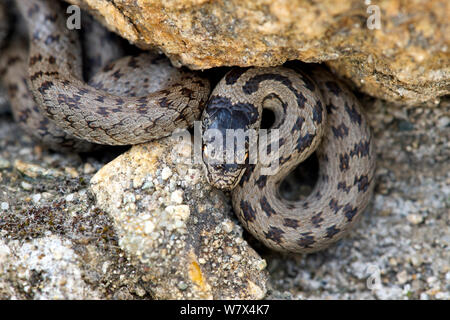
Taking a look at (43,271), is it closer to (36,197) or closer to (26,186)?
(36,197)

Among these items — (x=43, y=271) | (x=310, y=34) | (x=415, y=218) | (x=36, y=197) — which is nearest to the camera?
(x=310, y=34)

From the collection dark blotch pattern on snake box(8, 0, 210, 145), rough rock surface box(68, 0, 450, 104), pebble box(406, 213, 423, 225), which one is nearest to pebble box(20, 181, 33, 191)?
dark blotch pattern on snake box(8, 0, 210, 145)

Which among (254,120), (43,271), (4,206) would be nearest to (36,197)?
(4,206)

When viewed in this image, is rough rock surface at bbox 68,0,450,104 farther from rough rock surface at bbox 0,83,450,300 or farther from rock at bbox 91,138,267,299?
rock at bbox 91,138,267,299

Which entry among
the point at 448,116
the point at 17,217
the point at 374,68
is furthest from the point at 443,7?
the point at 17,217

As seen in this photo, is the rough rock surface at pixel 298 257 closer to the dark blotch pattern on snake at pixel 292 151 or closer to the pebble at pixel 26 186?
the pebble at pixel 26 186

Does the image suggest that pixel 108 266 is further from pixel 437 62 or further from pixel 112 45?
pixel 437 62

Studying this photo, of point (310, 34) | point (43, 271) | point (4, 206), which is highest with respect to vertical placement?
point (310, 34)
